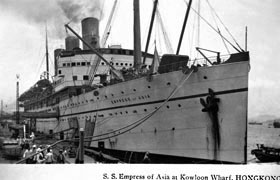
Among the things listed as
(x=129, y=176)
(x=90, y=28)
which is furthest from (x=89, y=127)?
(x=129, y=176)

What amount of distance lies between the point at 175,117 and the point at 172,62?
3.77 ft

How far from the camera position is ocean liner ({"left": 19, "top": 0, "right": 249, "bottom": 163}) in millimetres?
5273

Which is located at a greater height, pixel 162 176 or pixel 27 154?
pixel 27 154

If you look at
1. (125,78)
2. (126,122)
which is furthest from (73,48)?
(126,122)

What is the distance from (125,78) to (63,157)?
2567mm

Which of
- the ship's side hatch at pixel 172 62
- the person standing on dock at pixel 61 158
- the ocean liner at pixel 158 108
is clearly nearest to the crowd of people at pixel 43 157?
the person standing on dock at pixel 61 158

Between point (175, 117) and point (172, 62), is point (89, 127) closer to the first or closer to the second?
point (175, 117)

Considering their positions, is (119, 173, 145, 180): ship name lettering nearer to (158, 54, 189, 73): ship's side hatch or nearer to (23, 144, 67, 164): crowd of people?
(23, 144, 67, 164): crowd of people

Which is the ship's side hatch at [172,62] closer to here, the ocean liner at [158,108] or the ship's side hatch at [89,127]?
the ocean liner at [158,108]

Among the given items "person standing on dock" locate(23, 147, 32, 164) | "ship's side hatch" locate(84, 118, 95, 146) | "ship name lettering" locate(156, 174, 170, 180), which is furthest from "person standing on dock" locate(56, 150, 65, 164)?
"ship name lettering" locate(156, 174, 170, 180)

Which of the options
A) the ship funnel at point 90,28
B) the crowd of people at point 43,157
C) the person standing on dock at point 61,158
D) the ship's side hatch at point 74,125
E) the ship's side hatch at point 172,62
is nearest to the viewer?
the crowd of people at point 43,157

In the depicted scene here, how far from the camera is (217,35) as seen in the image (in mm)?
5312

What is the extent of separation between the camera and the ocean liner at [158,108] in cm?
527

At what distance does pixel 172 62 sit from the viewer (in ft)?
20.3
